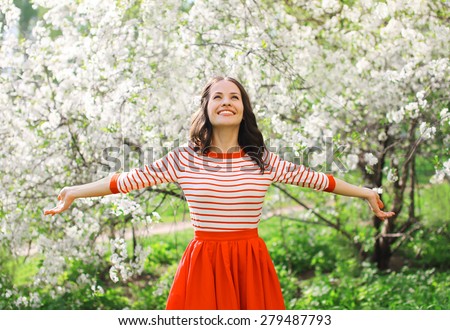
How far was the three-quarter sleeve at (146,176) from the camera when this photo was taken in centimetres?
271

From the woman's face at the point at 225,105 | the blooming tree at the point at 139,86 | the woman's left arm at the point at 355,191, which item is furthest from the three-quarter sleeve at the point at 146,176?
the blooming tree at the point at 139,86

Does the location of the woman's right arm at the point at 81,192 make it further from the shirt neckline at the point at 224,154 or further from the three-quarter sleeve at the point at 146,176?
the shirt neckline at the point at 224,154

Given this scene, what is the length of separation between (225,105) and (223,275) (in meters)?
0.74

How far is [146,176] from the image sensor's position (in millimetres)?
2736

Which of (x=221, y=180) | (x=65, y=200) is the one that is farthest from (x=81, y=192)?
(x=221, y=180)

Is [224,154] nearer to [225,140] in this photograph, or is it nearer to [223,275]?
[225,140]

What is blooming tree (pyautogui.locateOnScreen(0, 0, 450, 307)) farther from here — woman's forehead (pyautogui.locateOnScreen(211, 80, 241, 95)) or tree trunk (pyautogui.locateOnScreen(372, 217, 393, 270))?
woman's forehead (pyautogui.locateOnScreen(211, 80, 241, 95))

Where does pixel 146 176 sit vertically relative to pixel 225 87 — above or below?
below

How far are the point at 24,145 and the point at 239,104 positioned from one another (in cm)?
260

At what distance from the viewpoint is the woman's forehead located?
9.17 feet

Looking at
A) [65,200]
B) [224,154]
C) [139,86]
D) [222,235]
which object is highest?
[139,86]

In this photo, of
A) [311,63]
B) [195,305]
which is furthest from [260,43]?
[195,305]

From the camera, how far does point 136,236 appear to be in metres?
4.89

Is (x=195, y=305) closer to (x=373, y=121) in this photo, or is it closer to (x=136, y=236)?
(x=136, y=236)
